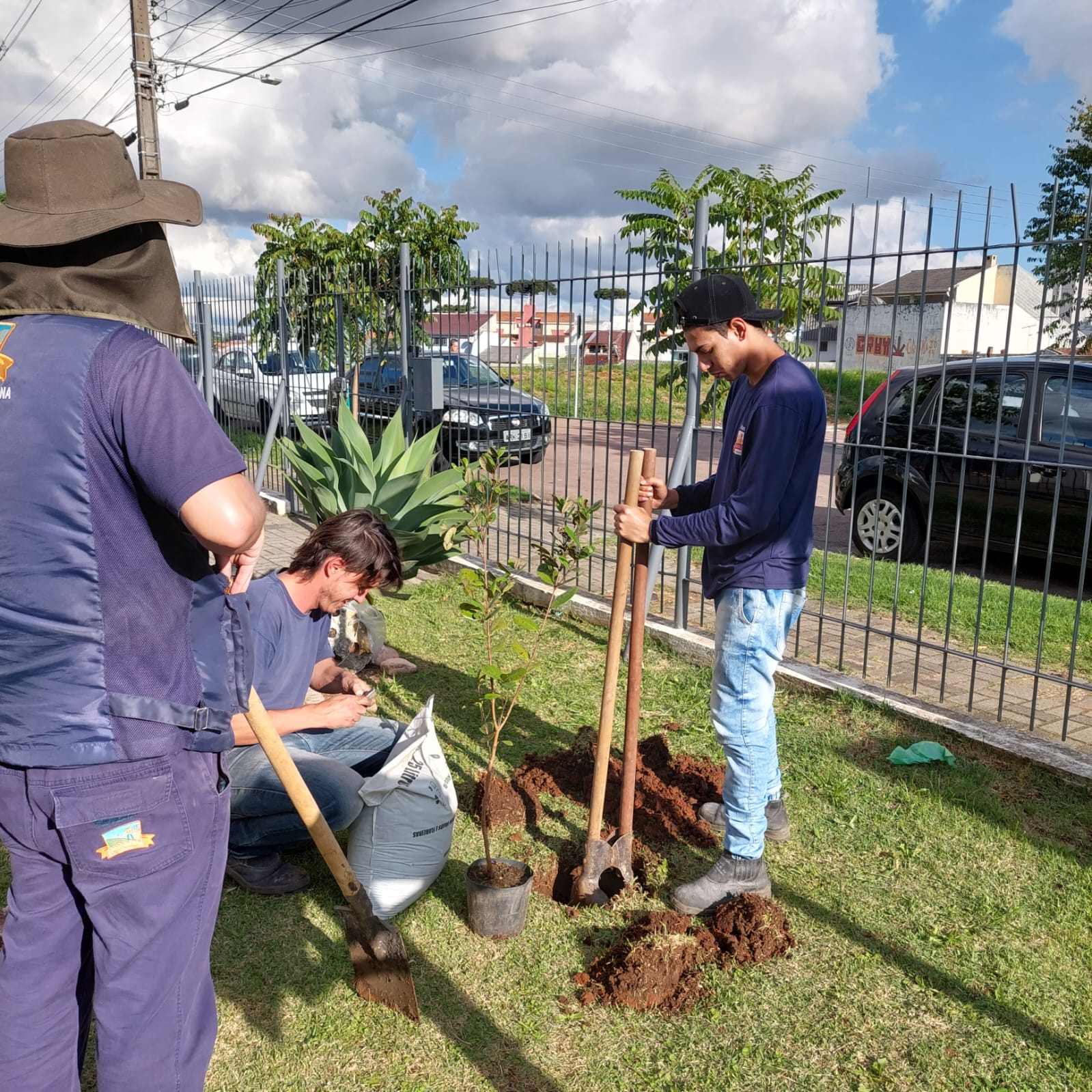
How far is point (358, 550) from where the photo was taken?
3178mm

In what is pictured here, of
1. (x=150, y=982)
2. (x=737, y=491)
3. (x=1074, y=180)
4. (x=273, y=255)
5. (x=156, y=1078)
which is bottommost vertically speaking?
(x=156, y=1078)

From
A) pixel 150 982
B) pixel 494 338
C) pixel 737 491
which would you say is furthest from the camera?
pixel 494 338

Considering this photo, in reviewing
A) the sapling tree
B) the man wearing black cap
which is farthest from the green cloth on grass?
the sapling tree

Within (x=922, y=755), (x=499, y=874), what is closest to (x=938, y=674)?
(x=922, y=755)

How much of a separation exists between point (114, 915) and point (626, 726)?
6.05 feet

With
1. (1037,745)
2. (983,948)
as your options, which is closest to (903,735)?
(1037,745)

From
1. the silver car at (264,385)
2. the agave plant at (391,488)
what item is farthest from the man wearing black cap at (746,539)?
the silver car at (264,385)

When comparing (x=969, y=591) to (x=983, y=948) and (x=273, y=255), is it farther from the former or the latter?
(x=273, y=255)

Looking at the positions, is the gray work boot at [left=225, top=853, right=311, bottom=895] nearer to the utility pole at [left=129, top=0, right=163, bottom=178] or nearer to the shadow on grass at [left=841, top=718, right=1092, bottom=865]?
the shadow on grass at [left=841, top=718, right=1092, bottom=865]

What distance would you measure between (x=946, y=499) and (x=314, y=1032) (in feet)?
20.1

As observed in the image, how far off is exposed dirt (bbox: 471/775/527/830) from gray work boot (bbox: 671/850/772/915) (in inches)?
31.0

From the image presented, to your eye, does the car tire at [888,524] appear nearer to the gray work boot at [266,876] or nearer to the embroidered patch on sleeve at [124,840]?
the gray work boot at [266,876]

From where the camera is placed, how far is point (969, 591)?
6676 mm

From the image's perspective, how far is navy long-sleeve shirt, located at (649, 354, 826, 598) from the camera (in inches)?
114
